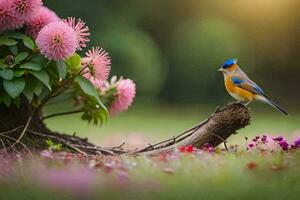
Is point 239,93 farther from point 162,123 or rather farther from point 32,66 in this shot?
point 162,123

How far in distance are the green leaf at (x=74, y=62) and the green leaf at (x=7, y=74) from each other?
0.27 metres

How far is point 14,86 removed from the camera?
116 inches

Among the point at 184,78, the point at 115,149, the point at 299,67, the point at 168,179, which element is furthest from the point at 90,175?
the point at 299,67

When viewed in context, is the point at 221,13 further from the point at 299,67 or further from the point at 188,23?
the point at 299,67

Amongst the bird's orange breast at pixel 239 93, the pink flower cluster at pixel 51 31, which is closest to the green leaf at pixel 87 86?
the pink flower cluster at pixel 51 31

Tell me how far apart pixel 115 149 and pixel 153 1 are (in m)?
9.09

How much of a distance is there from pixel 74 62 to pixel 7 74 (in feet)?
1.03

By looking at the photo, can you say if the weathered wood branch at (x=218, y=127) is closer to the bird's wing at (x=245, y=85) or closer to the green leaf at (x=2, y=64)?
the bird's wing at (x=245, y=85)

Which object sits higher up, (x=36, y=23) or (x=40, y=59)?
(x=36, y=23)

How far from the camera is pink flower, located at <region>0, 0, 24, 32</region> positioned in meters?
2.96

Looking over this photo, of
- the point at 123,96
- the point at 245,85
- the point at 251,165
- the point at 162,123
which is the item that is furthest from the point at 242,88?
the point at 162,123

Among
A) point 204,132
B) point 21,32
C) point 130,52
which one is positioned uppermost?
point 130,52

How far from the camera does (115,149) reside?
136 inches

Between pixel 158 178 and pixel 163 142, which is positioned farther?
pixel 163 142
